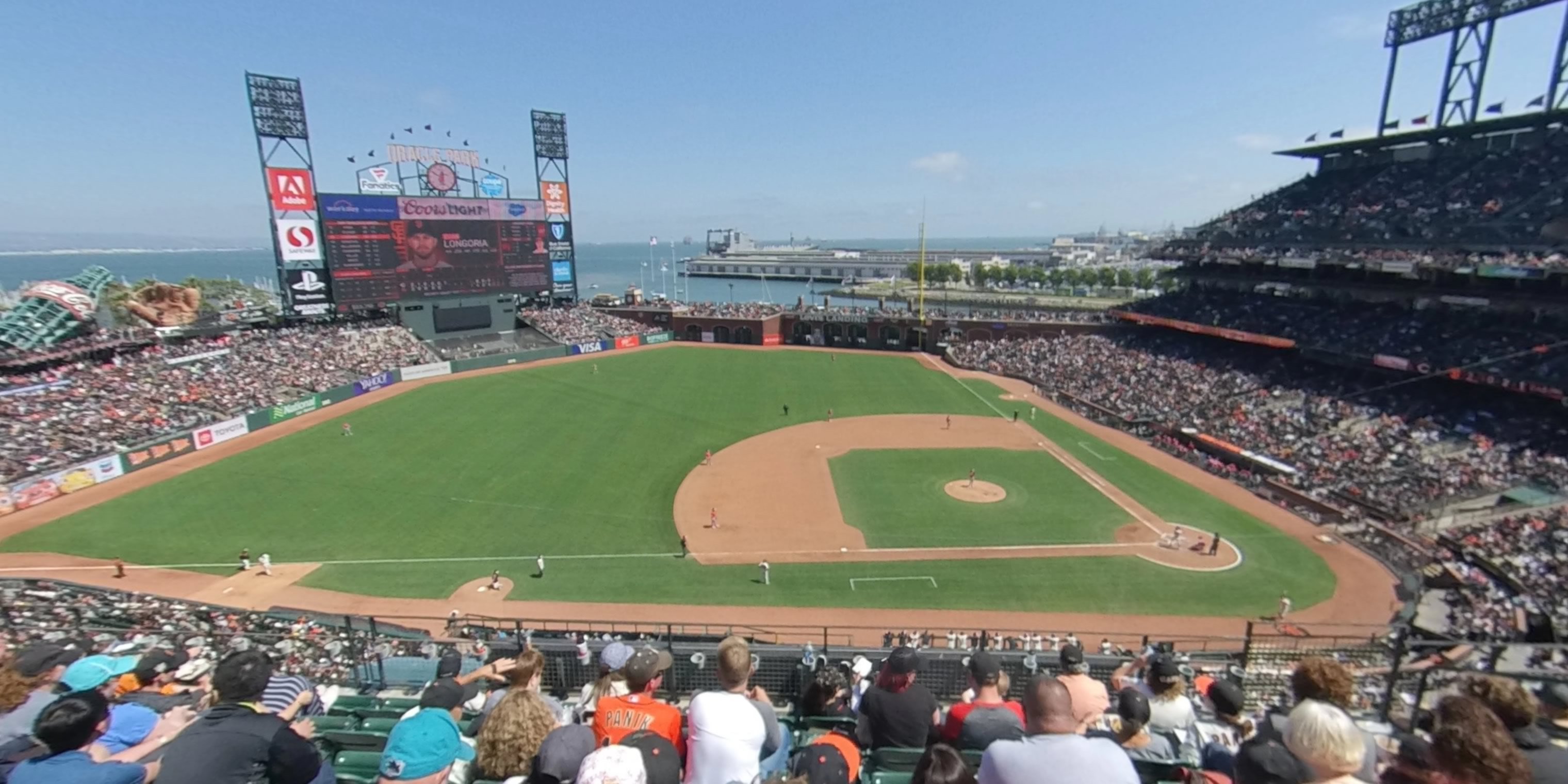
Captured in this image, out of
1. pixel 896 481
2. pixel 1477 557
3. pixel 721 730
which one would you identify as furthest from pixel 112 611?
pixel 1477 557

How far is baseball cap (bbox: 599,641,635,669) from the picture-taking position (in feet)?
21.8

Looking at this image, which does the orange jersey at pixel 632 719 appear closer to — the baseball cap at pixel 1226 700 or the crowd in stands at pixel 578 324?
the baseball cap at pixel 1226 700

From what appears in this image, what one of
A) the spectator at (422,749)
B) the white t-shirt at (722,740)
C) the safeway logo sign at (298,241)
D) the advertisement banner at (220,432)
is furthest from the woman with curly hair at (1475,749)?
the safeway logo sign at (298,241)

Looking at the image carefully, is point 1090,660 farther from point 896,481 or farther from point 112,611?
point 112,611

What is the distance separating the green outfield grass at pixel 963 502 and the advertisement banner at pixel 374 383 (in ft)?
108

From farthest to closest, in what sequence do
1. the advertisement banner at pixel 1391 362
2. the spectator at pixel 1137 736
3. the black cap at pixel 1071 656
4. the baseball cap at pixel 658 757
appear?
the advertisement banner at pixel 1391 362 → the black cap at pixel 1071 656 → the spectator at pixel 1137 736 → the baseball cap at pixel 658 757

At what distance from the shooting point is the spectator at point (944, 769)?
3.99 meters

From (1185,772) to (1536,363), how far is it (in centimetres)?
3846

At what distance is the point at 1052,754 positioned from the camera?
4043 millimetres

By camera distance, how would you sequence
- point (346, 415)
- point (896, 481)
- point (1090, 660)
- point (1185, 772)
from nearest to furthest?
point (1185, 772) → point (1090, 660) → point (896, 481) → point (346, 415)

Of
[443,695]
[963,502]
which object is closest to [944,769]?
[443,695]

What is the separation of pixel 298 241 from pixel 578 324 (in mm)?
22624

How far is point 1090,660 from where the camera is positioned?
12.8 meters

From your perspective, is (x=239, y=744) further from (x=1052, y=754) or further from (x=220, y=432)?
(x=220, y=432)
